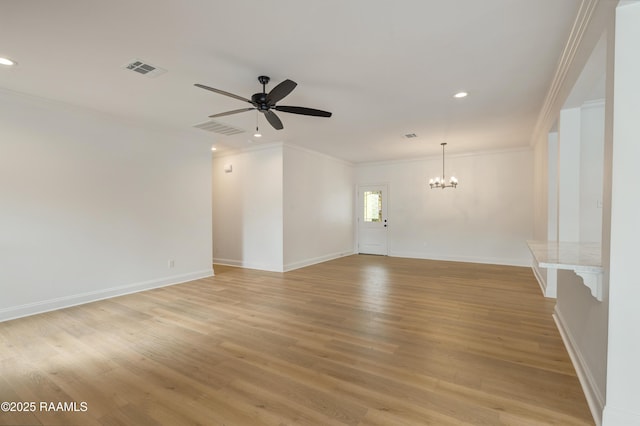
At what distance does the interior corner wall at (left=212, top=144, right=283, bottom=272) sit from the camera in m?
6.43

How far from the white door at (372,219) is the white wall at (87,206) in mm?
4822

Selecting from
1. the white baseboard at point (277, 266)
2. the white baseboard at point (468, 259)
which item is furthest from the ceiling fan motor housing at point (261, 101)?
the white baseboard at point (468, 259)

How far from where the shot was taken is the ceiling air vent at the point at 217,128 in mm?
4961

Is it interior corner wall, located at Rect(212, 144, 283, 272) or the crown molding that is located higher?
the crown molding

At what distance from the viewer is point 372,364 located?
252cm

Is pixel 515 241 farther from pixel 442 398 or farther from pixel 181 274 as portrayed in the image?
pixel 181 274

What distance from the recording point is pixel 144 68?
307 centimetres

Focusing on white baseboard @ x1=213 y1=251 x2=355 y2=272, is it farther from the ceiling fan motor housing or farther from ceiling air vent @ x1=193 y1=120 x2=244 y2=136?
the ceiling fan motor housing

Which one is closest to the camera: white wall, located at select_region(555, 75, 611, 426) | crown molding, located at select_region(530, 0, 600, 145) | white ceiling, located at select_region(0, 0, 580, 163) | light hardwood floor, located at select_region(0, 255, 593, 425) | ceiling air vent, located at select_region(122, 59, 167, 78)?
light hardwood floor, located at select_region(0, 255, 593, 425)

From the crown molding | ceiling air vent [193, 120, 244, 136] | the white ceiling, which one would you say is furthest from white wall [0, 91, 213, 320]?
the crown molding

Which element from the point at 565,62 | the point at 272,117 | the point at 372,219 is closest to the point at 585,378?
the point at 565,62

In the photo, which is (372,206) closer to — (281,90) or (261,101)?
(261,101)

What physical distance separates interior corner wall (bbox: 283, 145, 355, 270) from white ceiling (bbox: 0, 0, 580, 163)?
2.26 m

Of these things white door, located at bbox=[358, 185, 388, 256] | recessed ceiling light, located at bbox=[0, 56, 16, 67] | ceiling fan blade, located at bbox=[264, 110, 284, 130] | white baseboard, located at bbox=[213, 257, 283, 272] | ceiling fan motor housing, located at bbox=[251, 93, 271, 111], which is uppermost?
recessed ceiling light, located at bbox=[0, 56, 16, 67]
